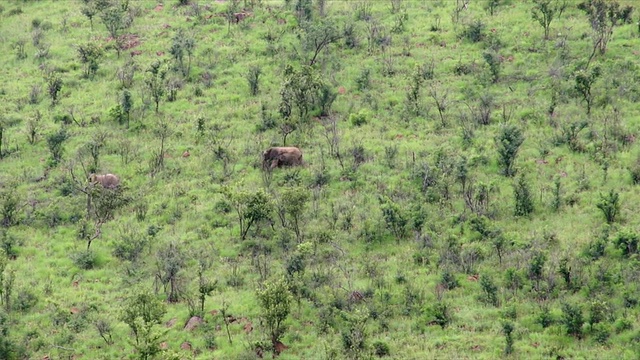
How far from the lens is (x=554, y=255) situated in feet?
87.2

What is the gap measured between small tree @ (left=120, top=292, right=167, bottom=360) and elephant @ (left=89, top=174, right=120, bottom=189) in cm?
856

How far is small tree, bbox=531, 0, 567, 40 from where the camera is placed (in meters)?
41.6

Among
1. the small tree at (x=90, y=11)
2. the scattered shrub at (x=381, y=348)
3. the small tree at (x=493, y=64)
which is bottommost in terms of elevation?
the scattered shrub at (x=381, y=348)

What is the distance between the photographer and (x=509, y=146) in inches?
1254

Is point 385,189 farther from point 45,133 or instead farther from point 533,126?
point 45,133

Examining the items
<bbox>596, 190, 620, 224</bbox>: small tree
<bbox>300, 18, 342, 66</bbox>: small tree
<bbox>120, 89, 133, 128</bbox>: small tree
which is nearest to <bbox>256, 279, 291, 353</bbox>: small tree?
<bbox>596, 190, 620, 224</bbox>: small tree

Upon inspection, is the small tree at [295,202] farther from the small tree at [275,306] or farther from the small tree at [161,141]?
the small tree at [161,141]

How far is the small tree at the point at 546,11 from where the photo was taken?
1638 inches

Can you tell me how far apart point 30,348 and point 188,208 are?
9.00m

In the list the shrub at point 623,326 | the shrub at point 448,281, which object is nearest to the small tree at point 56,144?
the shrub at point 448,281

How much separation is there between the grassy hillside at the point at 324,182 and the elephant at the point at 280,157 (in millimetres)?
670

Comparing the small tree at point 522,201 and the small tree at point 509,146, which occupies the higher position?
the small tree at point 509,146

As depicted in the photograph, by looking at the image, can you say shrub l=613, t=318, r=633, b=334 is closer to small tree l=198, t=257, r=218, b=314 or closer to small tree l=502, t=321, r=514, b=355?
small tree l=502, t=321, r=514, b=355

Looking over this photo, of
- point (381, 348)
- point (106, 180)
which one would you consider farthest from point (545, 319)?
point (106, 180)
